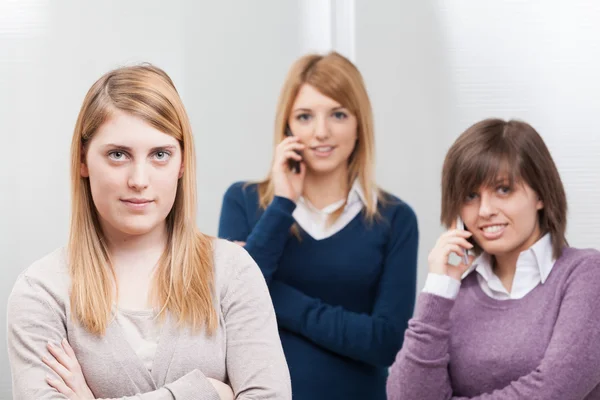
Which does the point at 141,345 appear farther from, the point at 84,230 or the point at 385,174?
the point at 385,174

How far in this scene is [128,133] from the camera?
1.81m

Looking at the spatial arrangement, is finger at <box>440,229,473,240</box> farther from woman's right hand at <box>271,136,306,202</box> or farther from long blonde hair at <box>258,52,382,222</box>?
woman's right hand at <box>271,136,306,202</box>

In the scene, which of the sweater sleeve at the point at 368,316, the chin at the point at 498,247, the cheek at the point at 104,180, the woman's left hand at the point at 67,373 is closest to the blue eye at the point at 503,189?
the chin at the point at 498,247

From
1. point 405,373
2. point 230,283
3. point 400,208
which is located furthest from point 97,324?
point 400,208

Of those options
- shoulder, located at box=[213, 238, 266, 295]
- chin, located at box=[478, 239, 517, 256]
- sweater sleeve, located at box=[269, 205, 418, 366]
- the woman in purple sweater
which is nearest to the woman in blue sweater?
sweater sleeve, located at box=[269, 205, 418, 366]

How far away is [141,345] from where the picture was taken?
181cm

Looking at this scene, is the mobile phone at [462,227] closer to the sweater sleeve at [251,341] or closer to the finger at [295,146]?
the finger at [295,146]

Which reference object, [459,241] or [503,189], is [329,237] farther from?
[503,189]

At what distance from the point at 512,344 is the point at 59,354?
1.02 metres

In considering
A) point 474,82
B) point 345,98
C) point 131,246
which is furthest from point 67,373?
point 474,82

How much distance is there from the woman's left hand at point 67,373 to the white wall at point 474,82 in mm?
1695

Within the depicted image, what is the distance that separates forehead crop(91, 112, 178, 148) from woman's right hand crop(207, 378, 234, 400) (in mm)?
459

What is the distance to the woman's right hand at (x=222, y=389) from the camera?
5.91ft

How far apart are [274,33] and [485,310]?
56.9 inches
